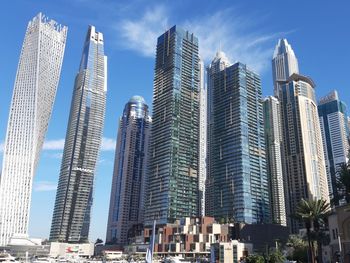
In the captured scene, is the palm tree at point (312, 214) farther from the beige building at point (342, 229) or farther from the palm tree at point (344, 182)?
the palm tree at point (344, 182)

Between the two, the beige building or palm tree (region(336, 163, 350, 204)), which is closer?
the beige building

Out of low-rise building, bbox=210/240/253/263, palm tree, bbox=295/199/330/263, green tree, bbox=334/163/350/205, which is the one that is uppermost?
green tree, bbox=334/163/350/205

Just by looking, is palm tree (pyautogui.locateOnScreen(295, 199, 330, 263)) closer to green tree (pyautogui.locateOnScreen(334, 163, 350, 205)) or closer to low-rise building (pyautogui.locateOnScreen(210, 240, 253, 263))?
green tree (pyautogui.locateOnScreen(334, 163, 350, 205))

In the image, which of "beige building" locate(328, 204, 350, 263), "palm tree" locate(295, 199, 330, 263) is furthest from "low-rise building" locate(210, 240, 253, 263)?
"palm tree" locate(295, 199, 330, 263)

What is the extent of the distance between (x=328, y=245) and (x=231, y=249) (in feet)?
195

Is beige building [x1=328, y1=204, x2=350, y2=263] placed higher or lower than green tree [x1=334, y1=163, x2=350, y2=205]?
lower

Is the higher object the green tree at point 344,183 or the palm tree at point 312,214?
the green tree at point 344,183

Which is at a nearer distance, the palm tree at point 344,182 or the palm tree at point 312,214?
the palm tree at point 344,182

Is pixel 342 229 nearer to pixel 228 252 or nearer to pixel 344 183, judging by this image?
pixel 344 183

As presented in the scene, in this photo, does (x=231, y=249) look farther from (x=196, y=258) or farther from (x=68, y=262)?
(x=68, y=262)

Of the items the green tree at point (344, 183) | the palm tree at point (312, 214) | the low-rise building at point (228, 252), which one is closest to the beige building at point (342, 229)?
the palm tree at point (312, 214)

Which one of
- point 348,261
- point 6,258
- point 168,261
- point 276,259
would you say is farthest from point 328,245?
point 6,258

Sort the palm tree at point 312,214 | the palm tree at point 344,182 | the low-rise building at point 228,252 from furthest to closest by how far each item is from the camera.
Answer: the low-rise building at point 228,252 < the palm tree at point 312,214 < the palm tree at point 344,182

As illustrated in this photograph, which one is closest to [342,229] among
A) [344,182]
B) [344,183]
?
[344,183]
